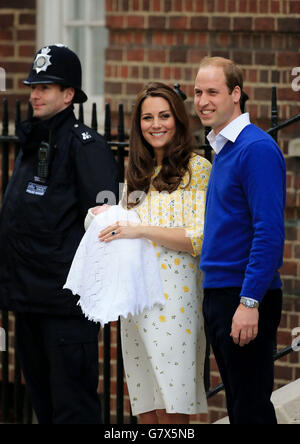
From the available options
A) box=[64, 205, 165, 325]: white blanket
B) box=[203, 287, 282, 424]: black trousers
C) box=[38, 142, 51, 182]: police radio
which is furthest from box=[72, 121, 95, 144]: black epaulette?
box=[203, 287, 282, 424]: black trousers

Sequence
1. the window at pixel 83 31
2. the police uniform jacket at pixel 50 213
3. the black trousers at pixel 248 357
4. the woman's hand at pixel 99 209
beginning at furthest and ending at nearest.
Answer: the window at pixel 83 31 → the police uniform jacket at pixel 50 213 → the woman's hand at pixel 99 209 → the black trousers at pixel 248 357

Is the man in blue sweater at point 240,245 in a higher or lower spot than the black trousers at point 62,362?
higher

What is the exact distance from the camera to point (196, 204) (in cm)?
431

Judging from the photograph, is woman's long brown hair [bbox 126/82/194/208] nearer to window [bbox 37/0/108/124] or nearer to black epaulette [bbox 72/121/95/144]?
black epaulette [bbox 72/121/95/144]

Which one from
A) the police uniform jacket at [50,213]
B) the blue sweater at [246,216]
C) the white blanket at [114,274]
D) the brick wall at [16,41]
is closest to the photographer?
the blue sweater at [246,216]

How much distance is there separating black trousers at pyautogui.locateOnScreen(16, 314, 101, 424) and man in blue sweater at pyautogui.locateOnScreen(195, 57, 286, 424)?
0.84 meters

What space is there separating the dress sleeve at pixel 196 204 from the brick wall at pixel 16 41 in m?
3.81

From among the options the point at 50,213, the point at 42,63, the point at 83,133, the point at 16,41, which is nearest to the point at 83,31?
the point at 16,41

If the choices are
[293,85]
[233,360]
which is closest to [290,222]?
[293,85]

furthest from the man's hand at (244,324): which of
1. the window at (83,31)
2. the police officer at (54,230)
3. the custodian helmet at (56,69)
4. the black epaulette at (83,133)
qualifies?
the window at (83,31)

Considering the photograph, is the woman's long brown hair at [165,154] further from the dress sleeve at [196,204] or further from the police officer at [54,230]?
the police officer at [54,230]

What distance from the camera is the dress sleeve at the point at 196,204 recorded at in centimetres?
425

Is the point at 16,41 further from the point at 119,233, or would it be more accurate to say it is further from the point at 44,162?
the point at 119,233

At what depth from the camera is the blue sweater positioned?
3756 mm
